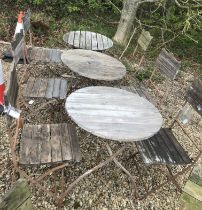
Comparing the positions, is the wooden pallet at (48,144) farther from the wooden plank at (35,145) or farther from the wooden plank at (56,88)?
the wooden plank at (56,88)

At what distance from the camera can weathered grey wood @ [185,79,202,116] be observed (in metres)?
3.58

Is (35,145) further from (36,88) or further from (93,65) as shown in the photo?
(93,65)

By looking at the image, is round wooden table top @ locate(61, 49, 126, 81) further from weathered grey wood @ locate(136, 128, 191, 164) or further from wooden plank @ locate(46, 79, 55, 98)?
weathered grey wood @ locate(136, 128, 191, 164)

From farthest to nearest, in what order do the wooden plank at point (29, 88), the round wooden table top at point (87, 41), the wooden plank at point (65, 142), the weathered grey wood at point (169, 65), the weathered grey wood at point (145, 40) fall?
the round wooden table top at point (87, 41) < the weathered grey wood at point (145, 40) < the weathered grey wood at point (169, 65) < the wooden plank at point (29, 88) < the wooden plank at point (65, 142)

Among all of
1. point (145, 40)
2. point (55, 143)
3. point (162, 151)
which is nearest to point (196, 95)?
point (162, 151)

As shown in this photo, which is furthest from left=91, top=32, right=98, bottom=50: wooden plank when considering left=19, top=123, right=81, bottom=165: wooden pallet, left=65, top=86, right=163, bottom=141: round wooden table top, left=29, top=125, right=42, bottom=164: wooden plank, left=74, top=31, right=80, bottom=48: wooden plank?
left=29, top=125, right=42, bottom=164: wooden plank

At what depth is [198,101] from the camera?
11.8 ft

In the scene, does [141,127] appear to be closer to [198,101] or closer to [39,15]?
[198,101]

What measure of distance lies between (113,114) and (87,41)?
275 centimetres

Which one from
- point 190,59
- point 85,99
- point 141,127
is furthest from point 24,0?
point 141,127

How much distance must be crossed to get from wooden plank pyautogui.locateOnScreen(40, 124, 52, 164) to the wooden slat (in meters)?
0.15

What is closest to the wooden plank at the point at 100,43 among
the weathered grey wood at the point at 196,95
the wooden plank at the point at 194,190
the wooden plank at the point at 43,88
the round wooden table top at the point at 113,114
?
the wooden plank at the point at 43,88

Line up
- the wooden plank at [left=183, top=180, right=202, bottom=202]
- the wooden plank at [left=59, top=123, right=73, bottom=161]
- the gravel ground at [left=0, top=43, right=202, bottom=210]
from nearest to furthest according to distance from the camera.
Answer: the wooden plank at [left=183, top=180, right=202, bottom=202] → the wooden plank at [left=59, top=123, right=73, bottom=161] → the gravel ground at [left=0, top=43, right=202, bottom=210]

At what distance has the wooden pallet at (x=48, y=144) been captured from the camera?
9.57 ft
